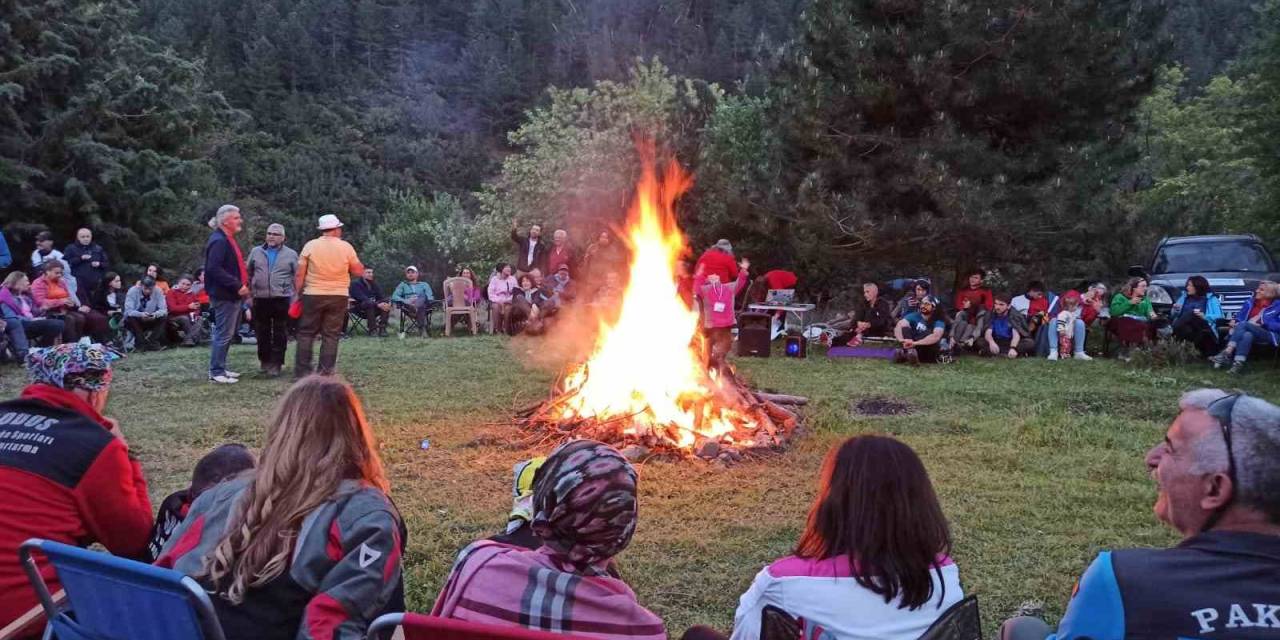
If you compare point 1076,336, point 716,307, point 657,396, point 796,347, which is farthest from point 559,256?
point 657,396

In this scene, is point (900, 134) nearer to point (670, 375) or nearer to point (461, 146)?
point (670, 375)

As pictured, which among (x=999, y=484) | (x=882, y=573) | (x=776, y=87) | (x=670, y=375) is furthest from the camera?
(x=776, y=87)

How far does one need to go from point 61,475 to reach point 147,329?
1240cm

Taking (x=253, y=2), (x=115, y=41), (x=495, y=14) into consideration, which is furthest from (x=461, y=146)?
(x=115, y=41)

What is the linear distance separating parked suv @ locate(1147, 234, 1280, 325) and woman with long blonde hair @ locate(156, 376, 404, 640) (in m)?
14.2

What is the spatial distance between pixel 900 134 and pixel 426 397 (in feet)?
33.1

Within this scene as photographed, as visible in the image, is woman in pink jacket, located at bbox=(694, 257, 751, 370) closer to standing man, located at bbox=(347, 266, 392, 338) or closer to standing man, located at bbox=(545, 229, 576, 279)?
standing man, located at bbox=(545, 229, 576, 279)

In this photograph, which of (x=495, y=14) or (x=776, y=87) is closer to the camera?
(x=776, y=87)

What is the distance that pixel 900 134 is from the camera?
16.2 metres

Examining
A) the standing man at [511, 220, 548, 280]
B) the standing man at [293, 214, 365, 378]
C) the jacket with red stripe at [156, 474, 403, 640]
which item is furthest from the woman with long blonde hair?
the standing man at [511, 220, 548, 280]

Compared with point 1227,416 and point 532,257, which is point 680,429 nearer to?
point 1227,416

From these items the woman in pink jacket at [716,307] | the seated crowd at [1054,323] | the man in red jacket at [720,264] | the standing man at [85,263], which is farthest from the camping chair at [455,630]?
the standing man at [85,263]

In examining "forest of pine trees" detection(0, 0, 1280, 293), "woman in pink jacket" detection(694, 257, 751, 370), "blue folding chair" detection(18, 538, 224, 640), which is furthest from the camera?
"forest of pine trees" detection(0, 0, 1280, 293)

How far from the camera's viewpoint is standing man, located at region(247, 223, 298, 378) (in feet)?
34.4
